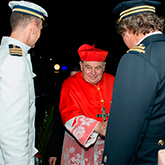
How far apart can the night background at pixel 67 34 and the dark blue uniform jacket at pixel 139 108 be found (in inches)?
76.8

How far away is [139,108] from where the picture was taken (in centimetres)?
95

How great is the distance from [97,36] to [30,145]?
9.36m

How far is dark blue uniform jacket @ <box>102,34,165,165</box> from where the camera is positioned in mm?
945

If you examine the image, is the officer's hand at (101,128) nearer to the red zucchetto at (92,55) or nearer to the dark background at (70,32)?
the red zucchetto at (92,55)

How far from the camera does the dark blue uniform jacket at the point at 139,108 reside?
945mm

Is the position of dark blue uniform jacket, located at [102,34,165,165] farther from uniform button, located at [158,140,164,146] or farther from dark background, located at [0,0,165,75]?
dark background, located at [0,0,165,75]

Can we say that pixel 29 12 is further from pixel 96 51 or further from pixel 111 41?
pixel 111 41

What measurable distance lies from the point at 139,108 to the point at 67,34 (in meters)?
11.8

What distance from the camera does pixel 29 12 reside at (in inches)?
58.2

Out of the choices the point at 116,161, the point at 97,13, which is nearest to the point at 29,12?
the point at 116,161

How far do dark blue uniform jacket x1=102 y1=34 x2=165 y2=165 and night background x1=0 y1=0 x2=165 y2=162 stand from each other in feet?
6.40

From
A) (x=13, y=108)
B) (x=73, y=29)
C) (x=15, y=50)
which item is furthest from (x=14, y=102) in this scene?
(x=73, y=29)

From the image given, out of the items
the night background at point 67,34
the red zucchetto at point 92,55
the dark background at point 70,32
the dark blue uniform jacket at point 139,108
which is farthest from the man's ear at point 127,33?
the dark background at point 70,32

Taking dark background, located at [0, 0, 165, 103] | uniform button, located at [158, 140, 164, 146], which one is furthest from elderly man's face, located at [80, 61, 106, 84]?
dark background, located at [0, 0, 165, 103]
